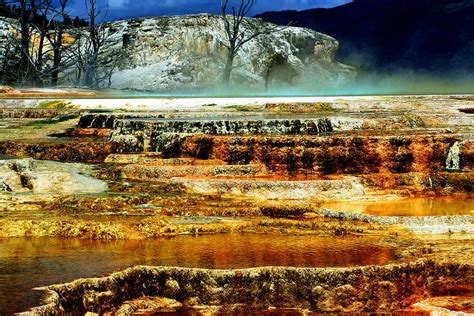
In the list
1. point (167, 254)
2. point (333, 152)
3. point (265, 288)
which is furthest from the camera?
point (333, 152)

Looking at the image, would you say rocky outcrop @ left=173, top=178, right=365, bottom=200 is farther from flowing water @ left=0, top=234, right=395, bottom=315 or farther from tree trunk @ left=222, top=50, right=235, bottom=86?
tree trunk @ left=222, top=50, right=235, bottom=86

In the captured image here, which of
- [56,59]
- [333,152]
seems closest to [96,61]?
[56,59]

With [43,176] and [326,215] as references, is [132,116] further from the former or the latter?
[326,215]

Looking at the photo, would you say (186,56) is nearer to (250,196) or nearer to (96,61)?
(96,61)

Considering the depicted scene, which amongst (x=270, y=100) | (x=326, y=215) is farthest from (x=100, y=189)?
(x=270, y=100)

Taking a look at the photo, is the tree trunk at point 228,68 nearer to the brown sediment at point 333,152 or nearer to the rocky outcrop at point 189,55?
the rocky outcrop at point 189,55

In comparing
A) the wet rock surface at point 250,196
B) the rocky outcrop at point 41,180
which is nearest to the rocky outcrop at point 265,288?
the wet rock surface at point 250,196
